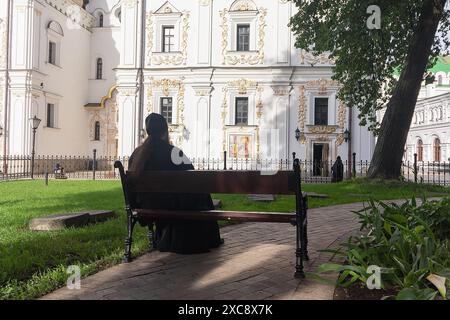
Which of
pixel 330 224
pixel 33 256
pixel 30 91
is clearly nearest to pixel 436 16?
pixel 330 224

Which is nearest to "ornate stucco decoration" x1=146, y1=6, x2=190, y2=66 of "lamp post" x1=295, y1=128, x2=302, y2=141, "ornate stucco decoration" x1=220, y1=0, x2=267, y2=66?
"ornate stucco decoration" x1=220, y1=0, x2=267, y2=66

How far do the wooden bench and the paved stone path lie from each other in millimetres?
260

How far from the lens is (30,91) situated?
26844 mm

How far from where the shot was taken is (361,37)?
473 inches

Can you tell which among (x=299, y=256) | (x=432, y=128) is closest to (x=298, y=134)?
(x=299, y=256)

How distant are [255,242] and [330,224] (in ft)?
6.01

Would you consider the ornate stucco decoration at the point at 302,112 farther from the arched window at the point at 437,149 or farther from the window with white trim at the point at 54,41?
the arched window at the point at 437,149

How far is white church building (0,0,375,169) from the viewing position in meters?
26.3

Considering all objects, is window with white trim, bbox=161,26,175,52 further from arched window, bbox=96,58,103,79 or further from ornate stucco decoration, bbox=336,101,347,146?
ornate stucco decoration, bbox=336,101,347,146

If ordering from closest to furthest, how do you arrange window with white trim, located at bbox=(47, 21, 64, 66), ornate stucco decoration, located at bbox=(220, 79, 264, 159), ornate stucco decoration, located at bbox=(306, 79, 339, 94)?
ornate stucco decoration, located at bbox=(306, 79, 339, 94) < ornate stucco decoration, located at bbox=(220, 79, 264, 159) < window with white trim, located at bbox=(47, 21, 64, 66)

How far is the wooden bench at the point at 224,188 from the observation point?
12.2ft

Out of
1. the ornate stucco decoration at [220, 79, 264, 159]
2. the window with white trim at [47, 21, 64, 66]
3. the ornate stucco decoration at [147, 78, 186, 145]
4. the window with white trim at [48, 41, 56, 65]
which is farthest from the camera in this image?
the window with white trim at [48, 41, 56, 65]

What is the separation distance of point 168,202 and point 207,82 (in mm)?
23159

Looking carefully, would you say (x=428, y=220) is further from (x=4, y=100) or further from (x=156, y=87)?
(x=4, y=100)
